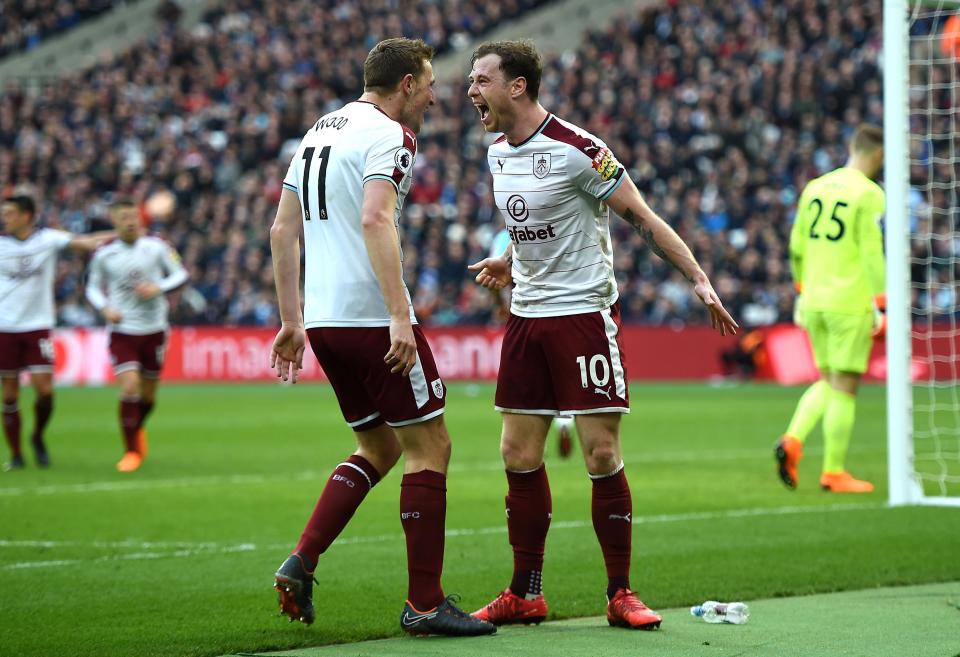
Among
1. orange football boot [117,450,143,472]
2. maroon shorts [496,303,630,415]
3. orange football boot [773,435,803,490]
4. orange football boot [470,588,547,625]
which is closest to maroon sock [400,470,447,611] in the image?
orange football boot [470,588,547,625]

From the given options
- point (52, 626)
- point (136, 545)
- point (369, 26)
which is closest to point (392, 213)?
point (52, 626)

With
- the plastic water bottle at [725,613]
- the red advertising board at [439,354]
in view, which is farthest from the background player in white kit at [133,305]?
the red advertising board at [439,354]

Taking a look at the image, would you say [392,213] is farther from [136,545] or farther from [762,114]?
[762,114]

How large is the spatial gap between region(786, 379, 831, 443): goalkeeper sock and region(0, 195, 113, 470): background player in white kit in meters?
6.57

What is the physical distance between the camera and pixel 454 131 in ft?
107

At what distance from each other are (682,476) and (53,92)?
30.1 metres

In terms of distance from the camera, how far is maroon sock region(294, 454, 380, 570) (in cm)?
562

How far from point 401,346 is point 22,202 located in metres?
8.97

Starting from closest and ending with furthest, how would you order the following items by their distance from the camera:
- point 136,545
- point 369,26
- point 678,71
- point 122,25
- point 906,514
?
point 136,545 < point 906,514 < point 678,71 < point 369,26 < point 122,25

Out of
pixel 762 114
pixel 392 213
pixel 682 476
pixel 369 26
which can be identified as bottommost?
pixel 682 476

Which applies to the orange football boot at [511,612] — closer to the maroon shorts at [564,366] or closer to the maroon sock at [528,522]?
the maroon sock at [528,522]

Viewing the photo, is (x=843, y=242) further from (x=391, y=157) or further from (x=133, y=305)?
(x=133, y=305)

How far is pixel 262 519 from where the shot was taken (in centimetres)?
930

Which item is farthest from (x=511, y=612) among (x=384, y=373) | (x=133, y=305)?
(x=133, y=305)
